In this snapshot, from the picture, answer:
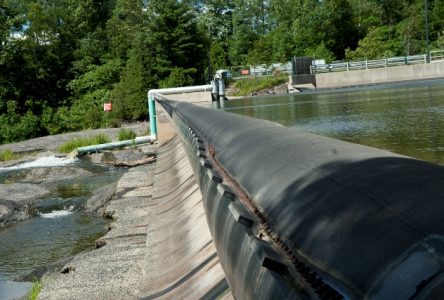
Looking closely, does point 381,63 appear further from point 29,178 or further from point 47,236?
point 47,236

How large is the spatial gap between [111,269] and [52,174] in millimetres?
12698

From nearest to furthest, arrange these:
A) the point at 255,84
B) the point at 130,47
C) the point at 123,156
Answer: the point at 123,156 → the point at 255,84 → the point at 130,47

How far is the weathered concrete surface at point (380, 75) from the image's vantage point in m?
34.9

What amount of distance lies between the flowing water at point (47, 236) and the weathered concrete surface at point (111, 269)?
1.20 m

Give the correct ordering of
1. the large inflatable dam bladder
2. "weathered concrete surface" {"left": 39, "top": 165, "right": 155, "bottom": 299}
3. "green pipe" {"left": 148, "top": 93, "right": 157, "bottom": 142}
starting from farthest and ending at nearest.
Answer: "green pipe" {"left": 148, "top": 93, "right": 157, "bottom": 142} → "weathered concrete surface" {"left": 39, "top": 165, "right": 155, "bottom": 299} → the large inflatable dam bladder

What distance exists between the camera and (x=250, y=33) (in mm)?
74062

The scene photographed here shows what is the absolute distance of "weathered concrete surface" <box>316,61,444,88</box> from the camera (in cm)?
3491

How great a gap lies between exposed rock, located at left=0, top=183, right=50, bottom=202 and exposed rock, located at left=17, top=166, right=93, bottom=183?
1933 mm

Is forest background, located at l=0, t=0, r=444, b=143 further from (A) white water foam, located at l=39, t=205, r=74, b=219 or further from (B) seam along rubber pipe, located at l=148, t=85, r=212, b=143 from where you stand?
(A) white water foam, located at l=39, t=205, r=74, b=219

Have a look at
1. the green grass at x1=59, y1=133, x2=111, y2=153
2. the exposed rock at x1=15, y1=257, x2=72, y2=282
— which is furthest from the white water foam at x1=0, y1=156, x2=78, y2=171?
the exposed rock at x1=15, y1=257, x2=72, y2=282

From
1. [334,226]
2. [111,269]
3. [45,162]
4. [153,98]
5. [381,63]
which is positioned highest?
[334,226]

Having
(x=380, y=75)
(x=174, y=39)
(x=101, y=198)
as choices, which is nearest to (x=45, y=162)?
(x=101, y=198)

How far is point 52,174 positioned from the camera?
57.6 feet

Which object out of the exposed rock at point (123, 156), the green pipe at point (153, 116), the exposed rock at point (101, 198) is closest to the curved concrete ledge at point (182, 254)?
the exposed rock at point (101, 198)
